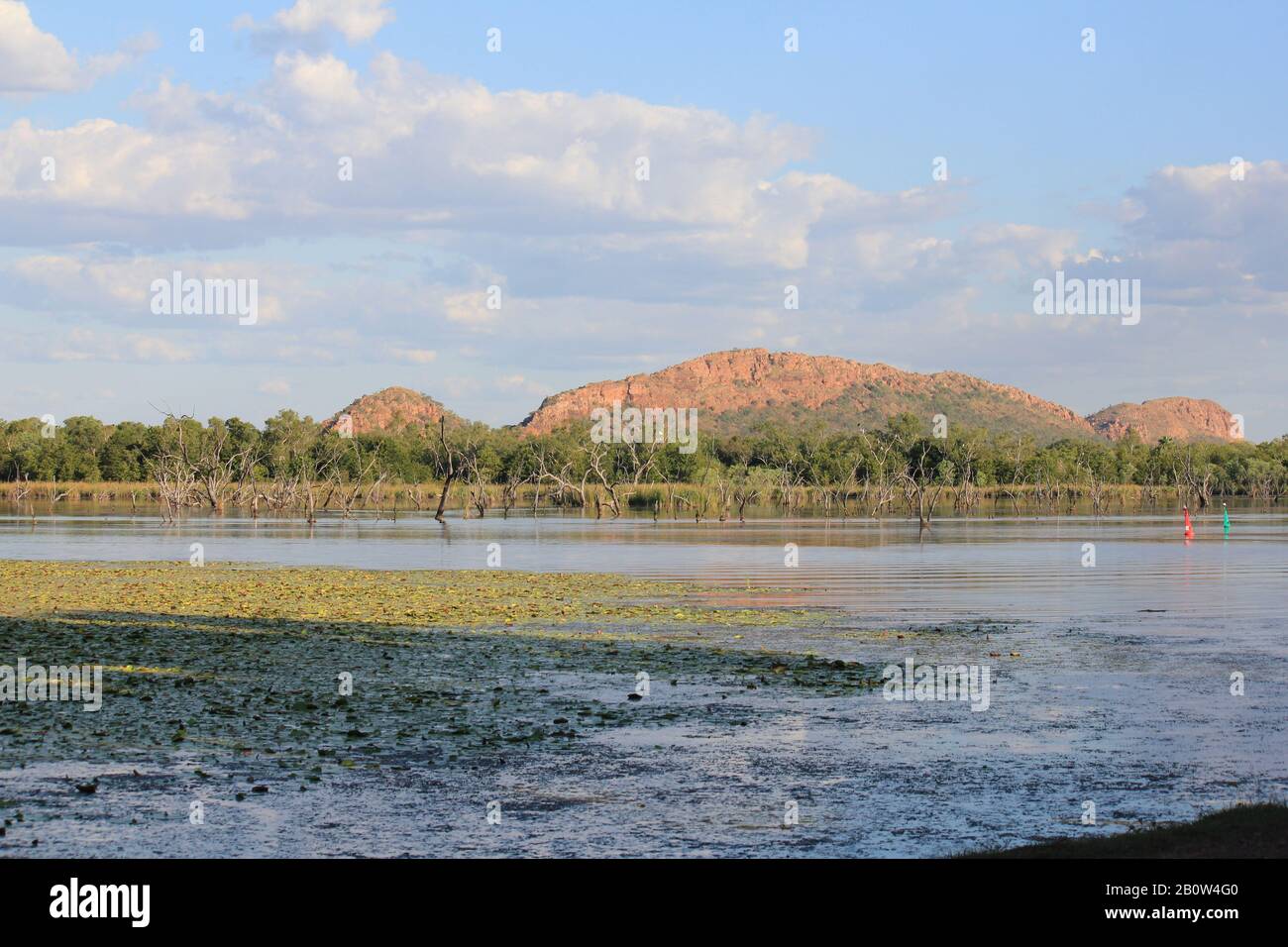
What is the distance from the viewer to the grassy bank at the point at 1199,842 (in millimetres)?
8648

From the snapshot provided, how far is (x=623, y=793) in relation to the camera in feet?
38.0

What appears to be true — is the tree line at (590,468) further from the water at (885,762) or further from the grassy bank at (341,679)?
the water at (885,762)

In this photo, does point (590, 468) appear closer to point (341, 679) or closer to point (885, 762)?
point (341, 679)

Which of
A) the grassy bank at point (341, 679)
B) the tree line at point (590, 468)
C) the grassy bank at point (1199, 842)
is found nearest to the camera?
the grassy bank at point (1199, 842)

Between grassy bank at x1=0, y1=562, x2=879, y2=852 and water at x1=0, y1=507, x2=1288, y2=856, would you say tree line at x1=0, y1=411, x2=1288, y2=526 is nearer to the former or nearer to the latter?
grassy bank at x1=0, y1=562, x2=879, y2=852

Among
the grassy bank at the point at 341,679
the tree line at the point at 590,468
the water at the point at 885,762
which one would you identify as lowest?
the water at the point at 885,762

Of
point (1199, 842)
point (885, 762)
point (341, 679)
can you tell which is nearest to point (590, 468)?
point (341, 679)

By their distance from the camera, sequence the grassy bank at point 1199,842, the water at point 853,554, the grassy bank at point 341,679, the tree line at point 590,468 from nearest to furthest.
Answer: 1. the grassy bank at point 1199,842
2. the grassy bank at point 341,679
3. the water at point 853,554
4. the tree line at point 590,468

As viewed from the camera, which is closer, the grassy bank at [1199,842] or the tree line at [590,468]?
the grassy bank at [1199,842]

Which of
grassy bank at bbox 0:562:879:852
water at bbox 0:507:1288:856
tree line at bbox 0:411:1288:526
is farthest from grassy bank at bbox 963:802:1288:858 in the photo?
tree line at bbox 0:411:1288:526

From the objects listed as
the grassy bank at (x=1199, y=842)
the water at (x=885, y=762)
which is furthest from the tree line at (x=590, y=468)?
the grassy bank at (x=1199, y=842)

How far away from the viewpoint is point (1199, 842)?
889 centimetres

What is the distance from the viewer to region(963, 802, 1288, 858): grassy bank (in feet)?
28.4
